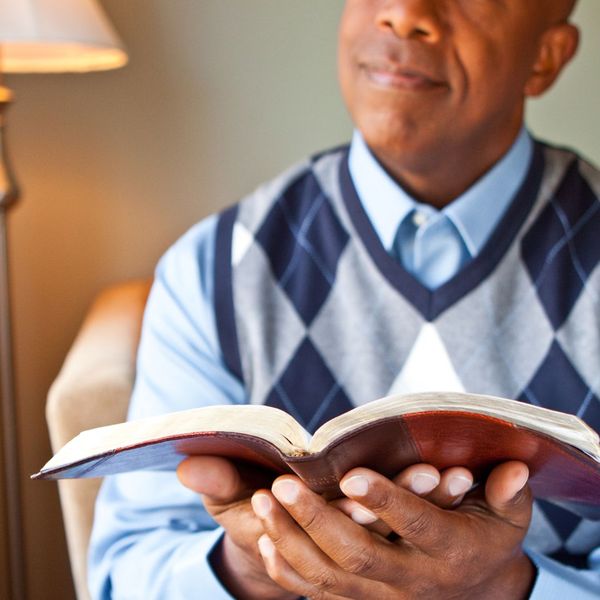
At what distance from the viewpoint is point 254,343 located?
3.53ft

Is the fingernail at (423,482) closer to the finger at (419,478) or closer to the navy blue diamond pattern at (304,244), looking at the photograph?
the finger at (419,478)

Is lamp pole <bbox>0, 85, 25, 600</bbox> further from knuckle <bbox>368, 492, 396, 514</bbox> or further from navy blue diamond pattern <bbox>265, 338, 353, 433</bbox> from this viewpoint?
knuckle <bbox>368, 492, 396, 514</bbox>

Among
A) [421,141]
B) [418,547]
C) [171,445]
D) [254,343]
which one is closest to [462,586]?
[418,547]

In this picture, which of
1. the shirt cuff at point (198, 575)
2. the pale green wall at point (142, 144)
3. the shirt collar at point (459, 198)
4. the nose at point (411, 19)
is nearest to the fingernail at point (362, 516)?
the shirt cuff at point (198, 575)

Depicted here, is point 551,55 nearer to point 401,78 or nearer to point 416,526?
point 401,78

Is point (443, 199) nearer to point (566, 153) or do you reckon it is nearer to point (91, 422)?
point (566, 153)

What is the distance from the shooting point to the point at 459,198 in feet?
3.78

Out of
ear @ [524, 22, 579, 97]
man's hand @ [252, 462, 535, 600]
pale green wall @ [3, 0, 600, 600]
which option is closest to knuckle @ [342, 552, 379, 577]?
man's hand @ [252, 462, 535, 600]

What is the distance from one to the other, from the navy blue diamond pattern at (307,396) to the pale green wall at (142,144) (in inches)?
34.0

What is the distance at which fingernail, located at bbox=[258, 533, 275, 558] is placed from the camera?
70 cm

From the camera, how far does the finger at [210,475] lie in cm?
71

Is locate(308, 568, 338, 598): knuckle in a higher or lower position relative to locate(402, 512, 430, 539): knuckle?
lower

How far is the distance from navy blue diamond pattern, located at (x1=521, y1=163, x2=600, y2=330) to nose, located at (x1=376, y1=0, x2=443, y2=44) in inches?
10.3

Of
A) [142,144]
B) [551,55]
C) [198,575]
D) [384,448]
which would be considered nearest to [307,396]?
[198,575]
